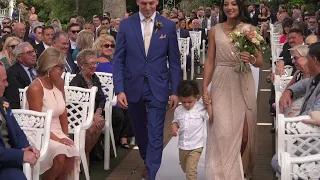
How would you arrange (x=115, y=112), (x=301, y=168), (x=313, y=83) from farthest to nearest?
(x=115, y=112)
(x=313, y=83)
(x=301, y=168)

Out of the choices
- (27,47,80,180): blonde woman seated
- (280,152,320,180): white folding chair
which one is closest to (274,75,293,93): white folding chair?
(27,47,80,180): blonde woman seated

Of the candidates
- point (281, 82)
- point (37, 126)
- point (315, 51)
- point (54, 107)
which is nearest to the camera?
point (315, 51)

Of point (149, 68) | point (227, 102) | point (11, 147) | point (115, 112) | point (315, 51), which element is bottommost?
point (115, 112)

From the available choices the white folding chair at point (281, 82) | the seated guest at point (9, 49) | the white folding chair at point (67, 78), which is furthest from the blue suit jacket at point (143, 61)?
the seated guest at point (9, 49)

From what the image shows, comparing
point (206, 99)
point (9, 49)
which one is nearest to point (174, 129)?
point (206, 99)

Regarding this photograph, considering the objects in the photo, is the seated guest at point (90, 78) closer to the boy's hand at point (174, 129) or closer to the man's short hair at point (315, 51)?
the boy's hand at point (174, 129)

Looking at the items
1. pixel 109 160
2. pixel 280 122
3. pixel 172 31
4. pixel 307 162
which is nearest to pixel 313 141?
pixel 280 122

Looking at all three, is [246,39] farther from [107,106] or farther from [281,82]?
[107,106]

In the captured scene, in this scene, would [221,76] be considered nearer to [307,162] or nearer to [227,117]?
[227,117]

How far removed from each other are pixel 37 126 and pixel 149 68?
142cm

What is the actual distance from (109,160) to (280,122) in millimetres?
3236

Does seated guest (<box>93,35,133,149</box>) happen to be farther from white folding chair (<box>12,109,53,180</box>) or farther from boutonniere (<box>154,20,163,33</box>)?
white folding chair (<box>12,109,53,180</box>)

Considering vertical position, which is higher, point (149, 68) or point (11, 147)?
point (149, 68)

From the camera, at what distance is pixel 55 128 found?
6.10 meters
